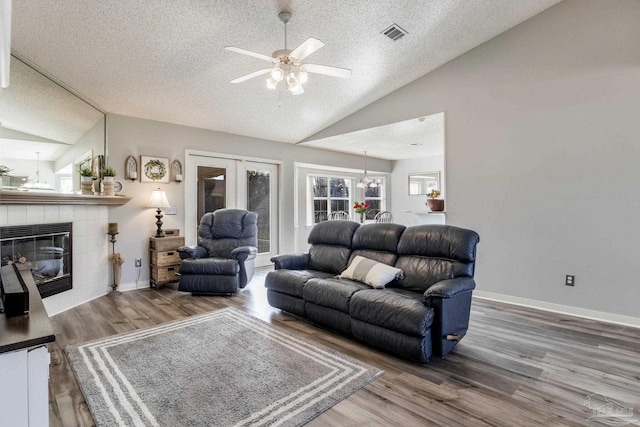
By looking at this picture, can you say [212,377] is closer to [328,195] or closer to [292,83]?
[292,83]

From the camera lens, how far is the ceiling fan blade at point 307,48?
2.46m

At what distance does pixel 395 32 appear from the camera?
3619mm

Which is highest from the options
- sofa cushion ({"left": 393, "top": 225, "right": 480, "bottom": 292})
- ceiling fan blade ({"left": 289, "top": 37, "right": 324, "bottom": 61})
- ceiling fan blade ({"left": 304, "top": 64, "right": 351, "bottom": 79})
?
ceiling fan blade ({"left": 289, "top": 37, "right": 324, "bottom": 61})

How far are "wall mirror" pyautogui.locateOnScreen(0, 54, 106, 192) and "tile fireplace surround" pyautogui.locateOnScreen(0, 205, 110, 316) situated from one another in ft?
0.88

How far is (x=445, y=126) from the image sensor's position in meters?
4.48

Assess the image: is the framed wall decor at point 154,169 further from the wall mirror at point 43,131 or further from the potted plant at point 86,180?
the potted plant at point 86,180

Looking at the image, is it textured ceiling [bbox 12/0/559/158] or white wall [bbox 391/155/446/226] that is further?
white wall [bbox 391/155/446/226]

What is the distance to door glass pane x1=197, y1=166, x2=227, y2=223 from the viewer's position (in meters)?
5.52

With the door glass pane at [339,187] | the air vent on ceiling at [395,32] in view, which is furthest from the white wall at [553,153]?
the door glass pane at [339,187]

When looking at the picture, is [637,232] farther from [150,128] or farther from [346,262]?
[150,128]

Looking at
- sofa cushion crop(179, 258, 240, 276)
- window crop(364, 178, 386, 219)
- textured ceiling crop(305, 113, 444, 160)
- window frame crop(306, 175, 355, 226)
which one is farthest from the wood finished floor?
window crop(364, 178, 386, 219)

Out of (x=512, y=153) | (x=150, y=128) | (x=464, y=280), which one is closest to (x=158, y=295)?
(x=150, y=128)

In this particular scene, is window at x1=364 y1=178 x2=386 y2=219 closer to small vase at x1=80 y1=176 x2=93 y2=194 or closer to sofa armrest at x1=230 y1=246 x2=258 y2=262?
sofa armrest at x1=230 y1=246 x2=258 y2=262

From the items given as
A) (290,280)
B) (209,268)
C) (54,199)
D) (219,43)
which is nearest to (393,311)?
(290,280)
